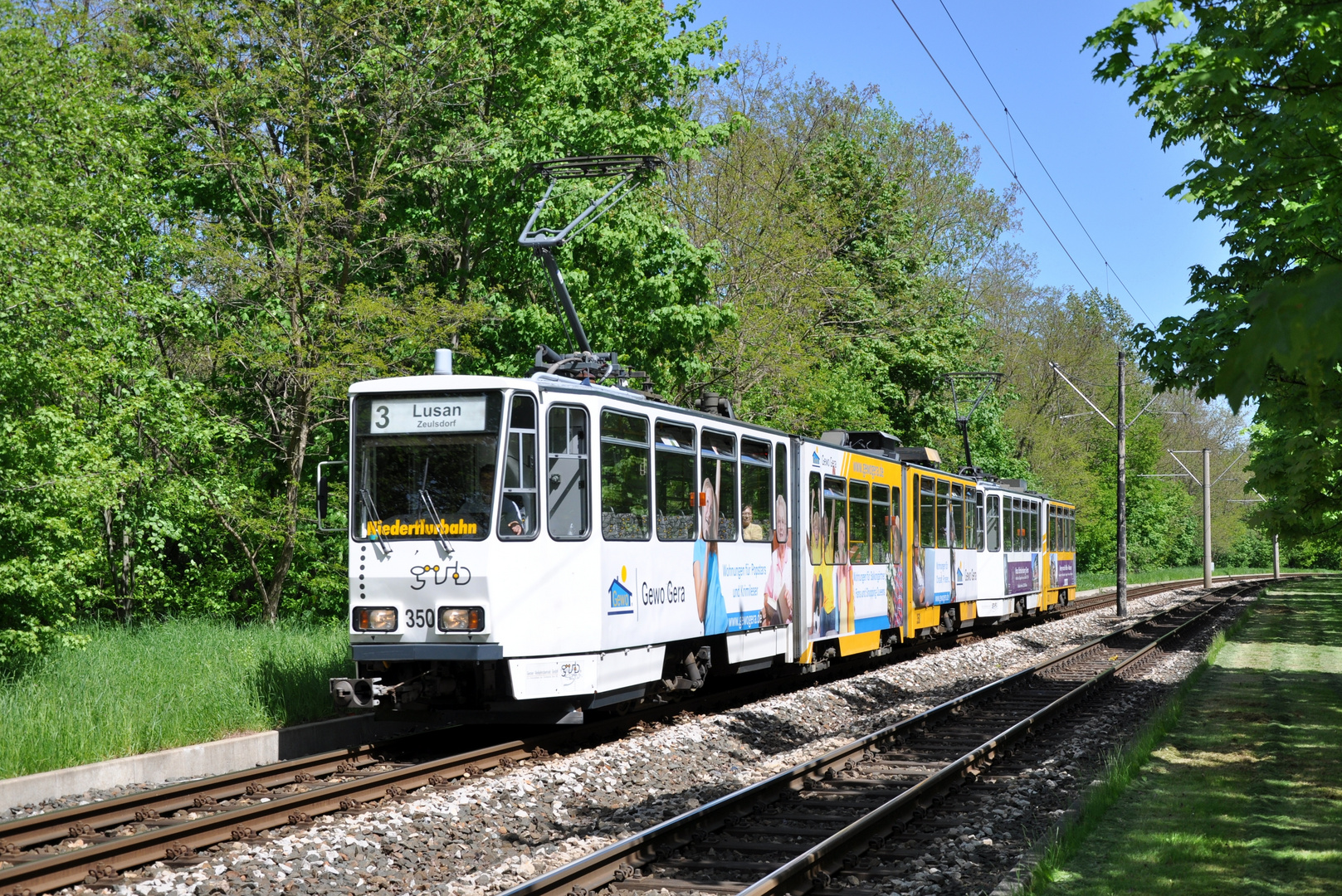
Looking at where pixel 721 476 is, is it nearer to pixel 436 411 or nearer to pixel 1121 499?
pixel 436 411

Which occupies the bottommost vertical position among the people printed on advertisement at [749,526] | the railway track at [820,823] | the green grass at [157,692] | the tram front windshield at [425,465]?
the railway track at [820,823]

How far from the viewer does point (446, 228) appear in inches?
970

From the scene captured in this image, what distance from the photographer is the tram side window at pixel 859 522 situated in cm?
1823

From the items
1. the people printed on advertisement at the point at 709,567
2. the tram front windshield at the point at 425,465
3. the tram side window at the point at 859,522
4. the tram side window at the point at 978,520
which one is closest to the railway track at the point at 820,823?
the people printed on advertisement at the point at 709,567

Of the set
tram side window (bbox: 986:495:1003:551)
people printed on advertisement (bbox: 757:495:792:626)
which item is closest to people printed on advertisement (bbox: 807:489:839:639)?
people printed on advertisement (bbox: 757:495:792:626)

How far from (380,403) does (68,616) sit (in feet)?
14.3

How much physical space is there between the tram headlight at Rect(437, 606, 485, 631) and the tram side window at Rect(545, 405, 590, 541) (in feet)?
3.03

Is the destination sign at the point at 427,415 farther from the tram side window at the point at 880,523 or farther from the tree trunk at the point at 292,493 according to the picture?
the tram side window at the point at 880,523

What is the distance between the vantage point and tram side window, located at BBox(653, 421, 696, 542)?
12.5 meters

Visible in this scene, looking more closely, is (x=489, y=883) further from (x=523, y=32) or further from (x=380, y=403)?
(x=523, y=32)

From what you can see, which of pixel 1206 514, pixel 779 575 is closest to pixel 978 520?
pixel 779 575

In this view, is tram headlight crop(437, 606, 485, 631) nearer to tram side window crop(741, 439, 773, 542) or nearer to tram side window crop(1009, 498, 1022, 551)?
tram side window crop(741, 439, 773, 542)

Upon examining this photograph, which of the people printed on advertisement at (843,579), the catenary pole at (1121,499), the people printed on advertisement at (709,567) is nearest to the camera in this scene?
the people printed on advertisement at (709,567)

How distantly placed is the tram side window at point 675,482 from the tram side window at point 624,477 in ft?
0.85
